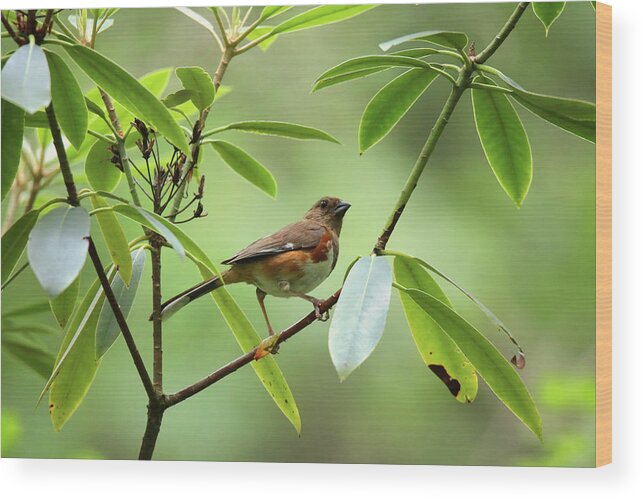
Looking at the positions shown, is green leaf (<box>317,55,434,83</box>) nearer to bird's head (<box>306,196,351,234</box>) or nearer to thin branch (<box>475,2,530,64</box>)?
thin branch (<box>475,2,530,64</box>)

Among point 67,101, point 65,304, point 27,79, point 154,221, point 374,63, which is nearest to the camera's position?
point 27,79

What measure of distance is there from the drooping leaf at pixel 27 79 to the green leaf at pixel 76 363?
0.63 meters

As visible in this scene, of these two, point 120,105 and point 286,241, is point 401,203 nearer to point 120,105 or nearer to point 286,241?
point 286,241

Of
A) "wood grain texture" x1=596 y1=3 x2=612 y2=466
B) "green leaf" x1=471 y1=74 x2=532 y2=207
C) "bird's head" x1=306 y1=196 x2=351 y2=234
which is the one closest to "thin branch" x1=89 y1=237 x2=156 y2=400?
"bird's head" x1=306 y1=196 x2=351 y2=234

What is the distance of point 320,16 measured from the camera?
8.66 ft

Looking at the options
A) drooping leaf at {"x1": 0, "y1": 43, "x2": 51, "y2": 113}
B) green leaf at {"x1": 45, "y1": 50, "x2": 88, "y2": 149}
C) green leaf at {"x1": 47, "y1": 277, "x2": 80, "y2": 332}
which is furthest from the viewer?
green leaf at {"x1": 47, "y1": 277, "x2": 80, "y2": 332}

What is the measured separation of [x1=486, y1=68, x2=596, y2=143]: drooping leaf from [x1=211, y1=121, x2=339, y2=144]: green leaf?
51cm

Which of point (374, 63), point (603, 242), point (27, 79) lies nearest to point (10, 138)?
point (27, 79)

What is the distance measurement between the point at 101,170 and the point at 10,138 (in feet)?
0.89

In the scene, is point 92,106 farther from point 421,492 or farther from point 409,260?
point 421,492

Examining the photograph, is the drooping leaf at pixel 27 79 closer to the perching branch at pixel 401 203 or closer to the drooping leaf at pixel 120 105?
the drooping leaf at pixel 120 105

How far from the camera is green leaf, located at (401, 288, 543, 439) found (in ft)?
8.02

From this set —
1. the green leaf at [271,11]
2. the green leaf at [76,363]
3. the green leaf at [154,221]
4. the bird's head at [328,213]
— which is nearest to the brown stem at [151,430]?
the green leaf at [76,363]

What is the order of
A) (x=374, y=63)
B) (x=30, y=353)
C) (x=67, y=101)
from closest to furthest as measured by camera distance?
(x=67, y=101), (x=374, y=63), (x=30, y=353)
